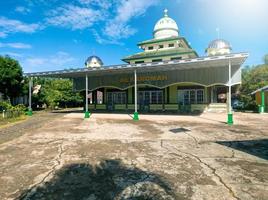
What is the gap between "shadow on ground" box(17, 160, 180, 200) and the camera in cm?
384

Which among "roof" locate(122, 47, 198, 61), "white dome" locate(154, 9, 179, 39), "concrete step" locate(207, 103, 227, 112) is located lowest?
"concrete step" locate(207, 103, 227, 112)

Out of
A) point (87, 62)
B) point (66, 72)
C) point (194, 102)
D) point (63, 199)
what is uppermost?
point (87, 62)

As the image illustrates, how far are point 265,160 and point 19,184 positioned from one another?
6343mm

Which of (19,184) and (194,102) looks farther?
(194,102)

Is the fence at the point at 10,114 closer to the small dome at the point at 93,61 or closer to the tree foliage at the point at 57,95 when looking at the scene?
the tree foliage at the point at 57,95

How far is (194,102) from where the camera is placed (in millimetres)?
22328

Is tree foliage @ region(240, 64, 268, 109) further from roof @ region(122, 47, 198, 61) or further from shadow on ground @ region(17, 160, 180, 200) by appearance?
shadow on ground @ region(17, 160, 180, 200)

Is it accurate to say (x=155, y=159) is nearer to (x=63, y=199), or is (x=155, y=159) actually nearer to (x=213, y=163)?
(x=213, y=163)

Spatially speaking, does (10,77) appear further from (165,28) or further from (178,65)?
(165,28)

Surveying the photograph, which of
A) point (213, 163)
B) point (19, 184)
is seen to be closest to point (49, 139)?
point (19, 184)

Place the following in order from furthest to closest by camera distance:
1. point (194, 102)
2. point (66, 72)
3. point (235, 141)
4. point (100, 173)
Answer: point (194, 102) → point (66, 72) → point (235, 141) → point (100, 173)

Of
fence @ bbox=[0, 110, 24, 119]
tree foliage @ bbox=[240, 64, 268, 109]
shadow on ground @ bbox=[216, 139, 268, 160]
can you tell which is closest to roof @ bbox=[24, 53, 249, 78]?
fence @ bbox=[0, 110, 24, 119]

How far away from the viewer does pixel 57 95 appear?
112ft

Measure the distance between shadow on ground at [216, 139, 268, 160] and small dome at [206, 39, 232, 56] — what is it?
24722 mm
